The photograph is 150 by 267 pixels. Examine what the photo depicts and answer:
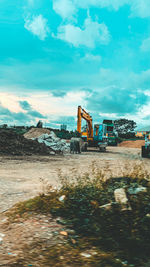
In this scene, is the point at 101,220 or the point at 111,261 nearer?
the point at 111,261

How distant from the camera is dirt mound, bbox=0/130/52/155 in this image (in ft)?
61.2

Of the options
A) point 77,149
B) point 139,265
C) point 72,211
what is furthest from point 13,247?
point 77,149

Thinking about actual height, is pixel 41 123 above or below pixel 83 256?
above

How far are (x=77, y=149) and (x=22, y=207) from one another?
18583mm

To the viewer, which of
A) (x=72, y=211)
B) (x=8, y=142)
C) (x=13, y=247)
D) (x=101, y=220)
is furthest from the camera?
(x=8, y=142)

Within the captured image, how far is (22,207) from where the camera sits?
4.72 meters

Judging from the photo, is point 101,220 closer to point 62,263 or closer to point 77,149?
point 62,263

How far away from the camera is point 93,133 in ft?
90.8

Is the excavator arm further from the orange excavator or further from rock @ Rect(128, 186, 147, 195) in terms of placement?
rock @ Rect(128, 186, 147, 195)

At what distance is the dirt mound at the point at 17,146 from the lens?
18661mm

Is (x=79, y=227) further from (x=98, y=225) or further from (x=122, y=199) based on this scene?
(x=122, y=199)

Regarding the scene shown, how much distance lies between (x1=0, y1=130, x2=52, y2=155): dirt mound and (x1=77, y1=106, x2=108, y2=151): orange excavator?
20.7ft

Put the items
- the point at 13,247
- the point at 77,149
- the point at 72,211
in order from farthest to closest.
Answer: the point at 77,149 < the point at 72,211 < the point at 13,247

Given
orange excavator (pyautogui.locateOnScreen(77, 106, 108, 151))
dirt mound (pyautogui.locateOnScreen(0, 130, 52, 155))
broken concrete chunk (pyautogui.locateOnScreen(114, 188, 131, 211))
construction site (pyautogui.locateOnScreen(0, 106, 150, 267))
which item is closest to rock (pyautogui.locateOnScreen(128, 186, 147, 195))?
construction site (pyautogui.locateOnScreen(0, 106, 150, 267))
